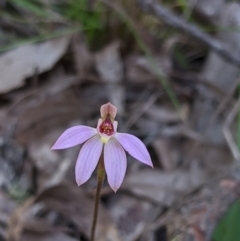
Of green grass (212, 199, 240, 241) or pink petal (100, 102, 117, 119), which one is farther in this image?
green grass (212, 199, 240, 241)

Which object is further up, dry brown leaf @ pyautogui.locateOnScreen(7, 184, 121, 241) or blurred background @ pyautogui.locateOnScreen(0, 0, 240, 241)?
blurred background @ pyautogui.locateOnScreen(0, 0, 240, 241)

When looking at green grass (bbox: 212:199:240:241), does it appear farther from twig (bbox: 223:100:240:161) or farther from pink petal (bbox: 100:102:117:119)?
pink petal (bbox: 100:102:117:119)

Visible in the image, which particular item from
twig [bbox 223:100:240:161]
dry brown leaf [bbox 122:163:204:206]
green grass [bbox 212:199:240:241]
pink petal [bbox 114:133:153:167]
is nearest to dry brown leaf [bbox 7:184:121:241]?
dry brown leaf [bbox 122:163:204:206]

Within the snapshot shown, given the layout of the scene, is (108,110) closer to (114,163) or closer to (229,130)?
(114,163)

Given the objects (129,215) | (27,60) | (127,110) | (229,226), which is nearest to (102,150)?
(229,226)

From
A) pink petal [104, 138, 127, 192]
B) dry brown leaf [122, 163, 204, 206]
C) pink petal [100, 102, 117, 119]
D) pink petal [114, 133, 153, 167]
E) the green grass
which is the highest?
pink petal [100, 102, 117, 119]

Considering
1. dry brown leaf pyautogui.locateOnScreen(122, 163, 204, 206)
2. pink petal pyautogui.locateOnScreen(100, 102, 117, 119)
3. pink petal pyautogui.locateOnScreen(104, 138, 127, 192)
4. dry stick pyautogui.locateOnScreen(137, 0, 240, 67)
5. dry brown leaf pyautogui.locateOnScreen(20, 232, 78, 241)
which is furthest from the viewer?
dry stick pyautogui.locateOnScreen(137, 0, 240, 67)

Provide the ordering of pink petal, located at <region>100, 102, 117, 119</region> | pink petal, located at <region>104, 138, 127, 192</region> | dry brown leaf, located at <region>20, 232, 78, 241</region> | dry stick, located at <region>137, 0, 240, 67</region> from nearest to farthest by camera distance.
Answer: pink petal, located at <region>104, 138, 127, 192</region> → pink petal, located at <region>100, 102, 117, 119</region> → dry brown leaf, located at <region>20, 232, 78, 241</region> → dry stick, located at <region>137, 0, 240, 67</region>

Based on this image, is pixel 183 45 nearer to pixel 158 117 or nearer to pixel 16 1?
pixel 158 117
